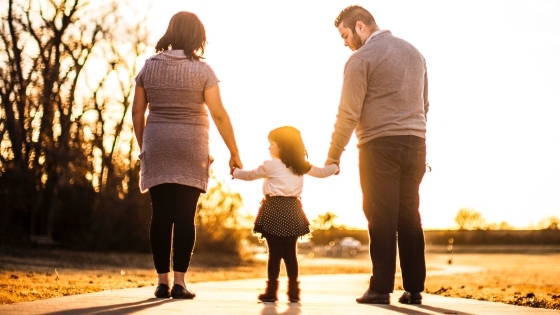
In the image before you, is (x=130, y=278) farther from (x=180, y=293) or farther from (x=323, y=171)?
(x=180, y=293)

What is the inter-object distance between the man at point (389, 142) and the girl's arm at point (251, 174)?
2.96 ft

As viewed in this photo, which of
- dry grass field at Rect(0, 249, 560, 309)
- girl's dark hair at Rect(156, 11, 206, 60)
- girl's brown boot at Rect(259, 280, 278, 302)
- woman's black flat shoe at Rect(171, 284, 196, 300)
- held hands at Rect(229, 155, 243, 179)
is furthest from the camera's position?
dry grass field at Rect(0, 249, 560, 309)

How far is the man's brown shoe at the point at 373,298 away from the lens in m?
5.62

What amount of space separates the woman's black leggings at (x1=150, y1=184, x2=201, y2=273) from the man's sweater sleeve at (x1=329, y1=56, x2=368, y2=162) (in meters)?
1.15

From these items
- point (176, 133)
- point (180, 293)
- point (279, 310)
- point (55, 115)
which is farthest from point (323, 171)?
point (55, 115)

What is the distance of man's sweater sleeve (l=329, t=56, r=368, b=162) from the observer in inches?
233

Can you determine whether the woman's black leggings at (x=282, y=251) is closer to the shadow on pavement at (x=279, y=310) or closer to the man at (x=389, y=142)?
the man at (x=389, y=142)

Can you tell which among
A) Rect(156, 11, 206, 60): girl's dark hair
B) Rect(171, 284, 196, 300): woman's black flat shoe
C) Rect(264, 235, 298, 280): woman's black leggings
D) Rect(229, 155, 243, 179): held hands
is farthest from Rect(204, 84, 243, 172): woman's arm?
Rect(171, 284, 196, 300): woman's black flat shoe

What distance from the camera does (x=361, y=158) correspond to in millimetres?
6055

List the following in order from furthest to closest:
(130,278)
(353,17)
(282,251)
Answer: (130,278) → (282,251) → (353,17)

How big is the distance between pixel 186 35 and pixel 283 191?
1.60 meters

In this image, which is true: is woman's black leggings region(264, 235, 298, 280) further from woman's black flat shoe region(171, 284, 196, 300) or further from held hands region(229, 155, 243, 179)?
woman's black flat shoe region(171, 284, 196, 300)

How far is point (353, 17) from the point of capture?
6195 mm

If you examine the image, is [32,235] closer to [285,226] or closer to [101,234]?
[101,234]
